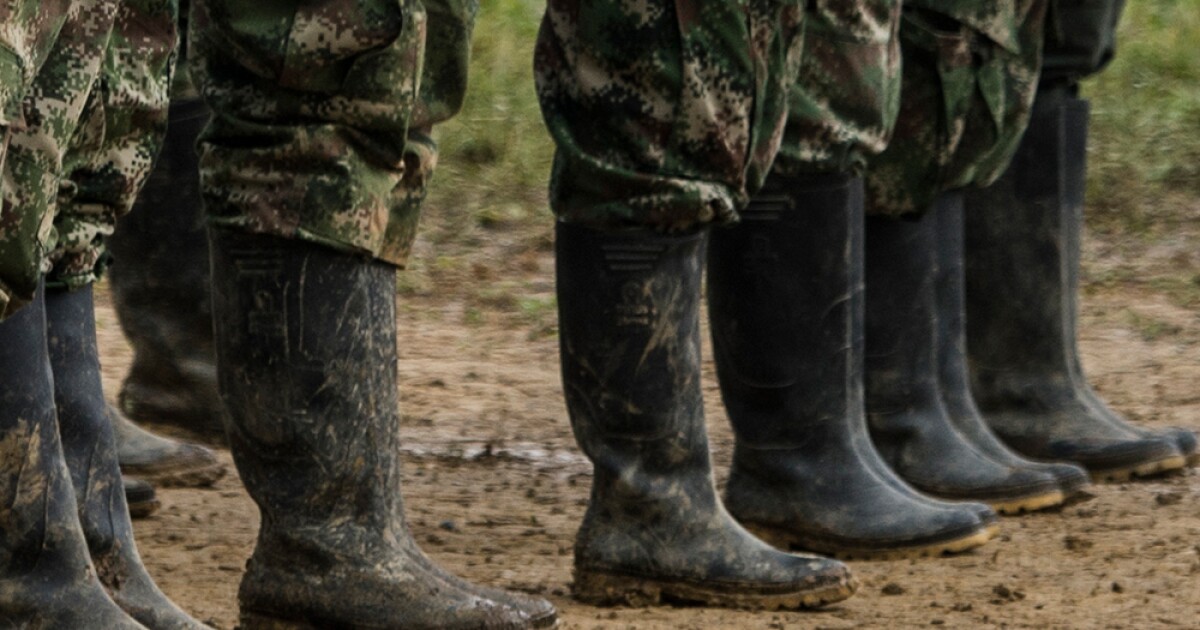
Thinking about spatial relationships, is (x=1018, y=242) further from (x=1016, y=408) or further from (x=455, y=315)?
(x=455, y=315)

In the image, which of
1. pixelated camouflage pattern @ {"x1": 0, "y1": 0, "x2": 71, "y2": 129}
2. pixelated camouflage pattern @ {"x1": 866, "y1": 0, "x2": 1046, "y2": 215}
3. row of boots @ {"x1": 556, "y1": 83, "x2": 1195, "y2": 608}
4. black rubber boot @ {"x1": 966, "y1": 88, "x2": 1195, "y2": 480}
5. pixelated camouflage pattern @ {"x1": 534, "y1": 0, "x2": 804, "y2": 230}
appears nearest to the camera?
pixelated camouflage pattern @ {"x1": 0, "y1": 0, "x2": 71, "y2": 129}

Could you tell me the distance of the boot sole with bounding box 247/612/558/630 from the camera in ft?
7.70

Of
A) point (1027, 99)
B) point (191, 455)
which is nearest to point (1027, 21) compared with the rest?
point (1027, 99)

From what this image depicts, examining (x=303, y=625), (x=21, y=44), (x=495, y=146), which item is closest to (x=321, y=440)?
(x=303, y=625)

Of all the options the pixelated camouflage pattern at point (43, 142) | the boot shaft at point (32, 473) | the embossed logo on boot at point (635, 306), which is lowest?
the boot shaft at point (32, 473)

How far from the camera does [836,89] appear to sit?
2906 millimetres

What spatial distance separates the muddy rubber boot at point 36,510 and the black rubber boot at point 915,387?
1577 mm

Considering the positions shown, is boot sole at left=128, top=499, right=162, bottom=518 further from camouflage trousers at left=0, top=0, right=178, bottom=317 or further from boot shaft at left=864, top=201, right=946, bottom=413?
boot shaft at left=864, top=201, right=946, bottom=413

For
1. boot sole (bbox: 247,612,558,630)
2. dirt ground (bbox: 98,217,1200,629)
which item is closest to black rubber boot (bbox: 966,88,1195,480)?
dirt ground (bbox: 98,217,1200,629)

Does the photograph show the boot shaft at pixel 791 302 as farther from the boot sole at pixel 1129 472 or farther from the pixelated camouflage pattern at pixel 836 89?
the boot sole at pixel 1129 472

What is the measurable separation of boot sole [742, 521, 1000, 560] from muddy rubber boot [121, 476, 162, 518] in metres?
0.84

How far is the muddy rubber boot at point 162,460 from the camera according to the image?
11.2 ft

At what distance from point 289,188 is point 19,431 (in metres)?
0.41

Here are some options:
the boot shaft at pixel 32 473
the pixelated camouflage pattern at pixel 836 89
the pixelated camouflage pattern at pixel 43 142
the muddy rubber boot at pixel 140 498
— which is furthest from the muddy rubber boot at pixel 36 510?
the pixelated camouflage pattern at pixel 836 89
